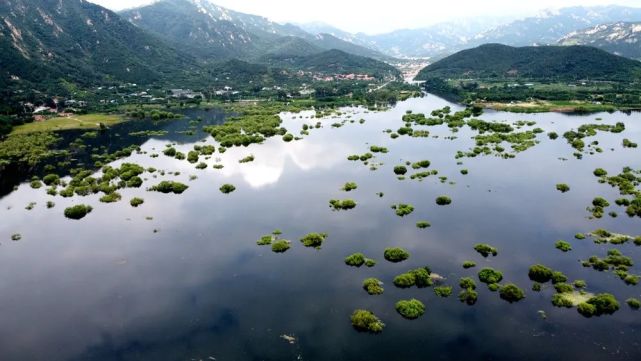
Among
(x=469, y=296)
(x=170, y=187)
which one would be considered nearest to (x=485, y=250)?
(x=469, y=296)

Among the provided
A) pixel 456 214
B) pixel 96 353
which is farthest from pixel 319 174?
pixel 96 353

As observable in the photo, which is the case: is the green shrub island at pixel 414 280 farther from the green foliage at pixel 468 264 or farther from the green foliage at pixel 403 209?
the green foliage at pixel 403 209

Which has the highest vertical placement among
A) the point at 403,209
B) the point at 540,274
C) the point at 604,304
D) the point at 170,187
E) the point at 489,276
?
the point at 604,304

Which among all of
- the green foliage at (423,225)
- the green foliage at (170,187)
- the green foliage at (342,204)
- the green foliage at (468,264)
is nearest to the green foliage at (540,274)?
the green foliage at (468,264)

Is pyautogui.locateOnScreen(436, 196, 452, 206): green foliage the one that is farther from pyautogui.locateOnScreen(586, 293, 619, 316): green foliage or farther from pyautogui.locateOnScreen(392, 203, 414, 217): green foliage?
pyautogui.locateOnScreen(586, 293, 619, 316): green foliage

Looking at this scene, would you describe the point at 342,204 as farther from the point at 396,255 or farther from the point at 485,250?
the point at 485,250

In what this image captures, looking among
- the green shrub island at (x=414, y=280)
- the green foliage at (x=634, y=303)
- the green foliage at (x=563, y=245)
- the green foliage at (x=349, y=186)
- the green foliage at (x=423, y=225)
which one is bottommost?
the green foliage at (x=349, y=186)
